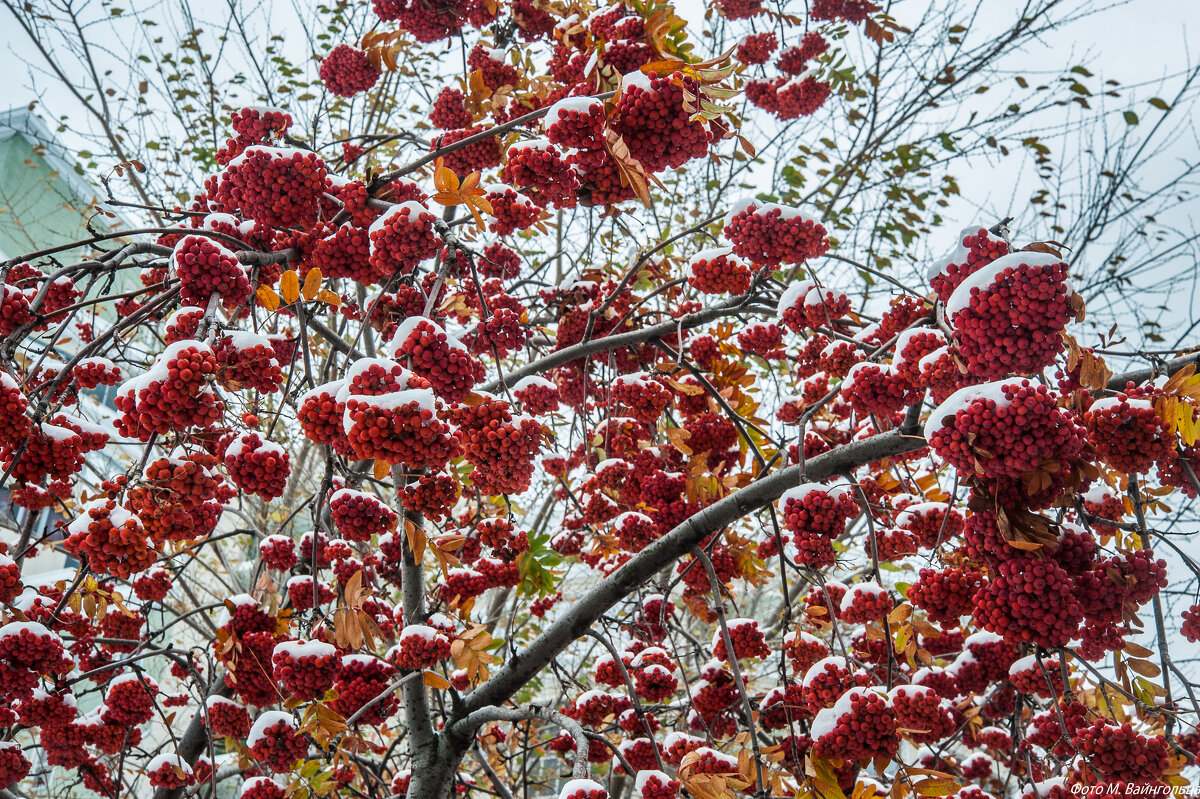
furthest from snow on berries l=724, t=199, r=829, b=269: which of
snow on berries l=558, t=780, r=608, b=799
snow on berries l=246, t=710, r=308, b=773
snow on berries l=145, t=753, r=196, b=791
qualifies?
snow on berries l=145, t=753, r=196, b=791

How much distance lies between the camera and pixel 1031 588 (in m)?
1.35

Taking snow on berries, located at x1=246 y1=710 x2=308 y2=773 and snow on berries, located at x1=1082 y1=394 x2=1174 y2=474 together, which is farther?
snow on berries, located at x1=246 y1=710 x2=308 y2=773

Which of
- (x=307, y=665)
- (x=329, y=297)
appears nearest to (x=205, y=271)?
(x=329, y=297)

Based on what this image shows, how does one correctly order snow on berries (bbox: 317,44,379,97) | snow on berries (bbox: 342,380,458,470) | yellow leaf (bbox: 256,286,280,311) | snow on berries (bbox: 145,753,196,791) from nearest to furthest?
1. snow on berries (bbox: 342,380,458,470)
2. yellow leaf (bbox: 256,286,280,311)
3. snow on berries (bbox: 145,753,196,791)
4. snow on berries (bbox: 317,44,379,97)

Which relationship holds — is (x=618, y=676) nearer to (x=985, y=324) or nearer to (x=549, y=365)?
(x=549, y=365)

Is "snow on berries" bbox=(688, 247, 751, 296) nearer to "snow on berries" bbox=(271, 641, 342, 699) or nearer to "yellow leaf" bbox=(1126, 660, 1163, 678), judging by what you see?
"yellow leaf" bbox=(1126, 660, 1163, 678)

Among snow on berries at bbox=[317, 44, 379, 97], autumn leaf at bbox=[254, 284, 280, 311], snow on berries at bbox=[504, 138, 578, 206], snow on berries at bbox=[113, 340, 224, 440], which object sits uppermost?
snow on berries at bbox=[317, 44, 379, 97]

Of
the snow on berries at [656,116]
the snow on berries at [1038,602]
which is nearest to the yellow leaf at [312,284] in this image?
the snow on berries at [656,116]

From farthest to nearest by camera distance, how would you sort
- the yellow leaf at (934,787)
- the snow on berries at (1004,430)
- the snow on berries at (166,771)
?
1. the snow on berries at (166,771)
2. the yellow leaf at (934,787)
3. the snow on berries at (1004,430)

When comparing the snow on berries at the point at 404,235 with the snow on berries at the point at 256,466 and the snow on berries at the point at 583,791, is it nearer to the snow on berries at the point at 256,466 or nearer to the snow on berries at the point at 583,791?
the snow on berries at the point at 256,466

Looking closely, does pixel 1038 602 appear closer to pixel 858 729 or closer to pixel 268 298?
pixel 858 729

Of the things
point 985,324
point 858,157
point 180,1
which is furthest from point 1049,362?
point 180,1

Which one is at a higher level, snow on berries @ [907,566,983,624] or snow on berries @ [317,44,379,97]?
snow on berries @ [317,44,379,97]

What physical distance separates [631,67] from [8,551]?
1911 millimetres
